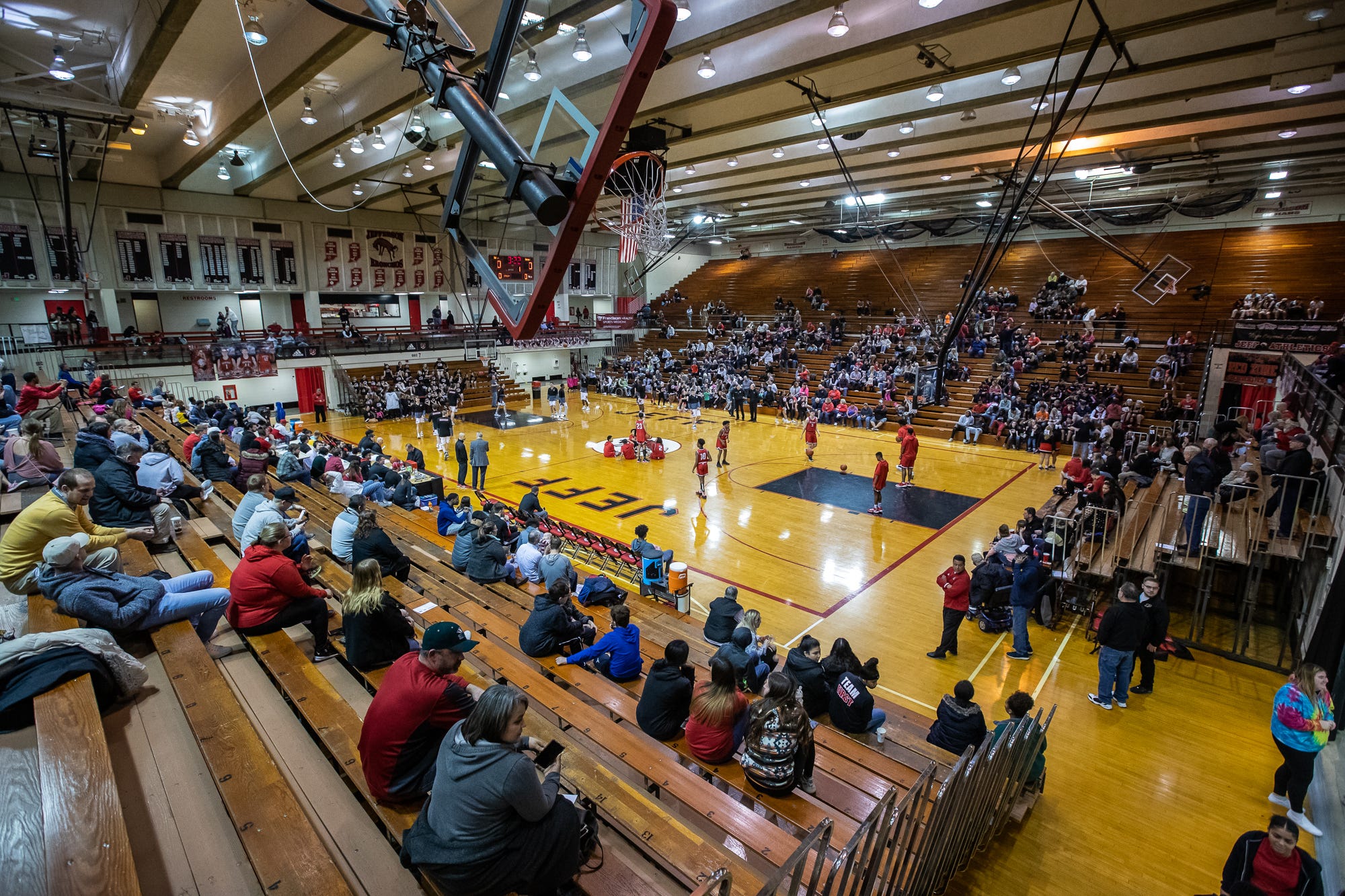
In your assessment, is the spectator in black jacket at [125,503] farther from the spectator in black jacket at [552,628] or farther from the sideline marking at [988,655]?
the sideline marking at [988,655]

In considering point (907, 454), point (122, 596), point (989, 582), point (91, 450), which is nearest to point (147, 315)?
point (91, 450)

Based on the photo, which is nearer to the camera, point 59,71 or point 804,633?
point 804,633

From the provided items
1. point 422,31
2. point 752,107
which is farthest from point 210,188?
point 422,31

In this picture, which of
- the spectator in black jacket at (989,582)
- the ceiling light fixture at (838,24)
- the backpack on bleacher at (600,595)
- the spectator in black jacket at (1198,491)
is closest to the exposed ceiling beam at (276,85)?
the ceiling light fixture at (838,24)

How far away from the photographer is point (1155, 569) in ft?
27.8

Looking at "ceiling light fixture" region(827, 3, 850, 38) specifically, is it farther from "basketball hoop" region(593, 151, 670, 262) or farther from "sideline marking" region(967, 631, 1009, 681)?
"sideline marking" region(967, 631, 1009, 681)

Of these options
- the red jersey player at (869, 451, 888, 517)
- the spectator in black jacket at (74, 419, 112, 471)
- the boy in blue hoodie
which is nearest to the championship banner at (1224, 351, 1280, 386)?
the red jersey player at (869, 451, 888, 517)

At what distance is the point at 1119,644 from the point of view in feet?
20.8

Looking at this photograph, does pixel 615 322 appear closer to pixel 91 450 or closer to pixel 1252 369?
pixel 1252 369

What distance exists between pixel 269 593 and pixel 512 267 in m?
3.47

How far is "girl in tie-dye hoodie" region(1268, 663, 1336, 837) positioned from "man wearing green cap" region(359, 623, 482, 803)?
6212 millimetres

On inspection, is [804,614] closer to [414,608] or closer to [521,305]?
[414,608]

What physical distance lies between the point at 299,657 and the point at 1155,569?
10105 millimetres

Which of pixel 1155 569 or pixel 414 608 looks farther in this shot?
pixel 1155 569
